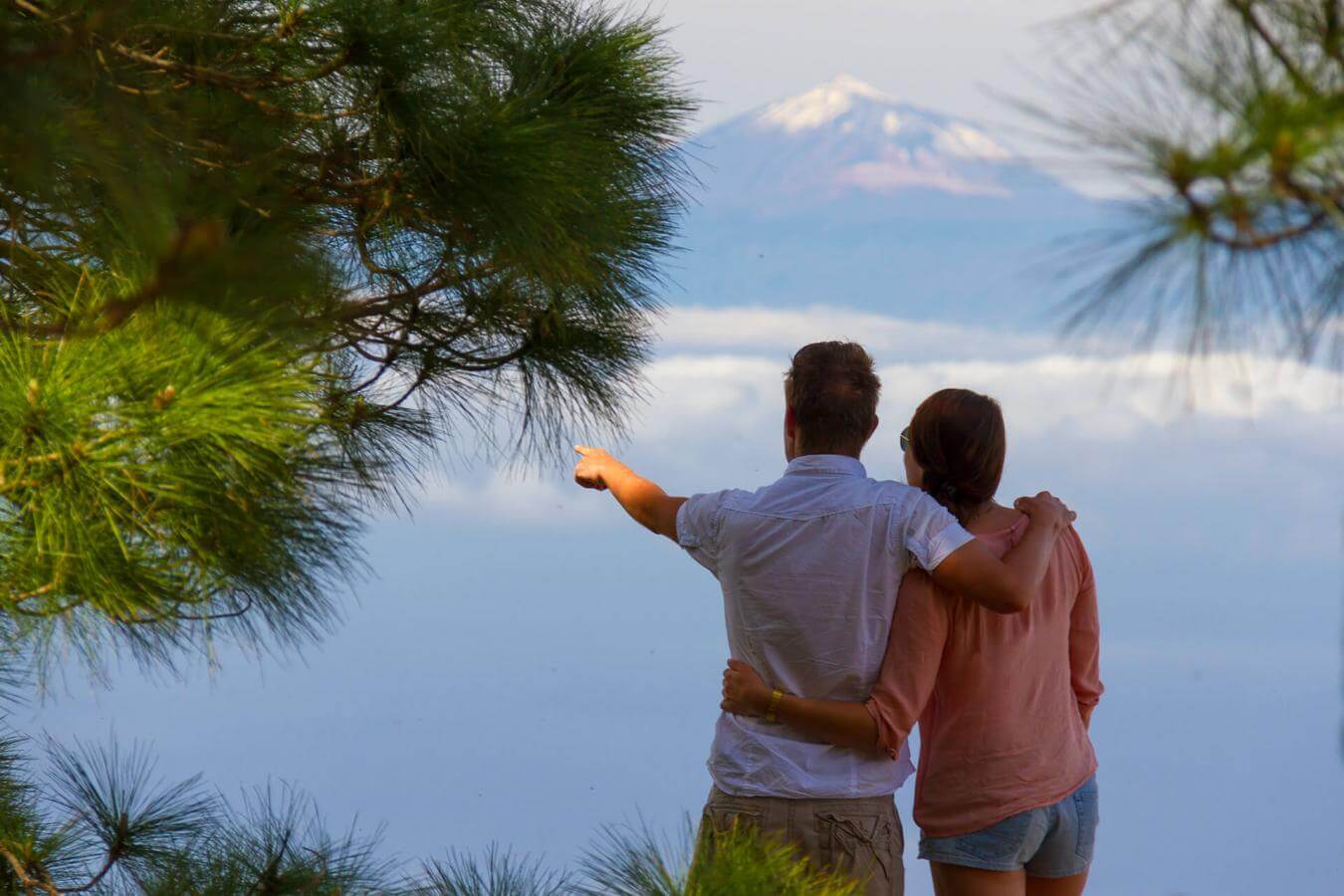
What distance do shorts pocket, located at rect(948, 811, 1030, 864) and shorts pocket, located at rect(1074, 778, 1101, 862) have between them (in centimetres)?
8

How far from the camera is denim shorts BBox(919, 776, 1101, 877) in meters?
Result: 1.34

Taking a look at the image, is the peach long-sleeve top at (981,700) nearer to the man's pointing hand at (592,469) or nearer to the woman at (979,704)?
the woman at (979,704)

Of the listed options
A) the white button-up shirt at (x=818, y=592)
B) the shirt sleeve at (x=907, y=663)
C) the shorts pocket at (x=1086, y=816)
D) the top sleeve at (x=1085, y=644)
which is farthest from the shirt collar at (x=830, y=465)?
the shorts pocket at (x=1086, y=816)

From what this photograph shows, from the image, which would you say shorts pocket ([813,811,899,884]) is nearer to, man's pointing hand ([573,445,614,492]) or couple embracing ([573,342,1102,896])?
couple embracing ([573,342,1102,896])

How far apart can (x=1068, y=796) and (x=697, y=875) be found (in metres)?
0.43

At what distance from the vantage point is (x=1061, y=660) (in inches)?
54.7

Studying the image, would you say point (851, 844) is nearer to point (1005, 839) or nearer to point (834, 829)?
point (834, 829)

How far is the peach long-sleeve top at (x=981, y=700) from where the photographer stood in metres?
1.29

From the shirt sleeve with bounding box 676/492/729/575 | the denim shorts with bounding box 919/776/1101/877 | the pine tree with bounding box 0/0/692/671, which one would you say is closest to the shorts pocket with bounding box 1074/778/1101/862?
the denim shorts with bounding box 919/776/1101/877

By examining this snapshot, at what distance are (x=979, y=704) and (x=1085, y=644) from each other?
18cm

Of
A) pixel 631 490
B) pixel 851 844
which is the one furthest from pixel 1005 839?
pixel 631 490

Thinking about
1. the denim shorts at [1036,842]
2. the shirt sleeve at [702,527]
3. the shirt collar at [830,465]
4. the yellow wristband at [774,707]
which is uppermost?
the shirt collar at [830,465]

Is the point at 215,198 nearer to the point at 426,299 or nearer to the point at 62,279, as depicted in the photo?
the point at 62,279

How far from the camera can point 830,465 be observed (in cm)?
130
